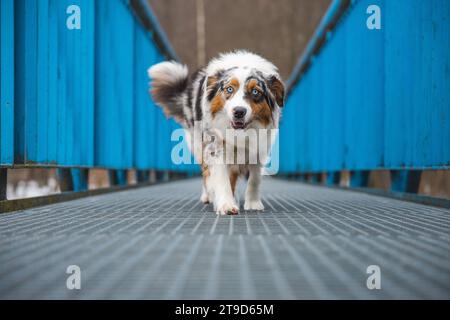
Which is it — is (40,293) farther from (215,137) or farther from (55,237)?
(215,137)

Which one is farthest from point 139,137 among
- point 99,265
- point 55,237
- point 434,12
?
point 99,265

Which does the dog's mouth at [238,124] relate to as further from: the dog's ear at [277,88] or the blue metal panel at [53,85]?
the blue metal panel at [53,85]

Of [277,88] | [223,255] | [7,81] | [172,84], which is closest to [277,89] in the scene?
[277,88]

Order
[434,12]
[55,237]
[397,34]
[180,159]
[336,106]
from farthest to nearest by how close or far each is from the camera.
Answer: [180,159] → [336,106] → [397,34] → [434,12] → [55,237]

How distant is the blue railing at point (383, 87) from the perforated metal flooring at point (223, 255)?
930mm

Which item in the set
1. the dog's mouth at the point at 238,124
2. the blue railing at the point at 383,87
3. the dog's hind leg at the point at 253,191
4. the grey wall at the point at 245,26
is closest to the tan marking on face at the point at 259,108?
the dog's mouth at the point at 238,124

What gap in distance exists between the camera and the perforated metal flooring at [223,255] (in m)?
1.49

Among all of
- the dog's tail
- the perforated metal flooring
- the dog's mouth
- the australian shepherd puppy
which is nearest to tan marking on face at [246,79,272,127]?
the australian shepherd puppy

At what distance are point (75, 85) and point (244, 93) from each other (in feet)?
5.63

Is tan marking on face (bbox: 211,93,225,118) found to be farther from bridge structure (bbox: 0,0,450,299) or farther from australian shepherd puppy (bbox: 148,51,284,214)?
bridge structure (bbox: 0,0,450,299)

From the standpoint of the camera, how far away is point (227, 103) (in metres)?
3.61

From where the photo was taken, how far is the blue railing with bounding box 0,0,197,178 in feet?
11.6

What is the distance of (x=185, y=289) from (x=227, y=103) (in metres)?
2.22
